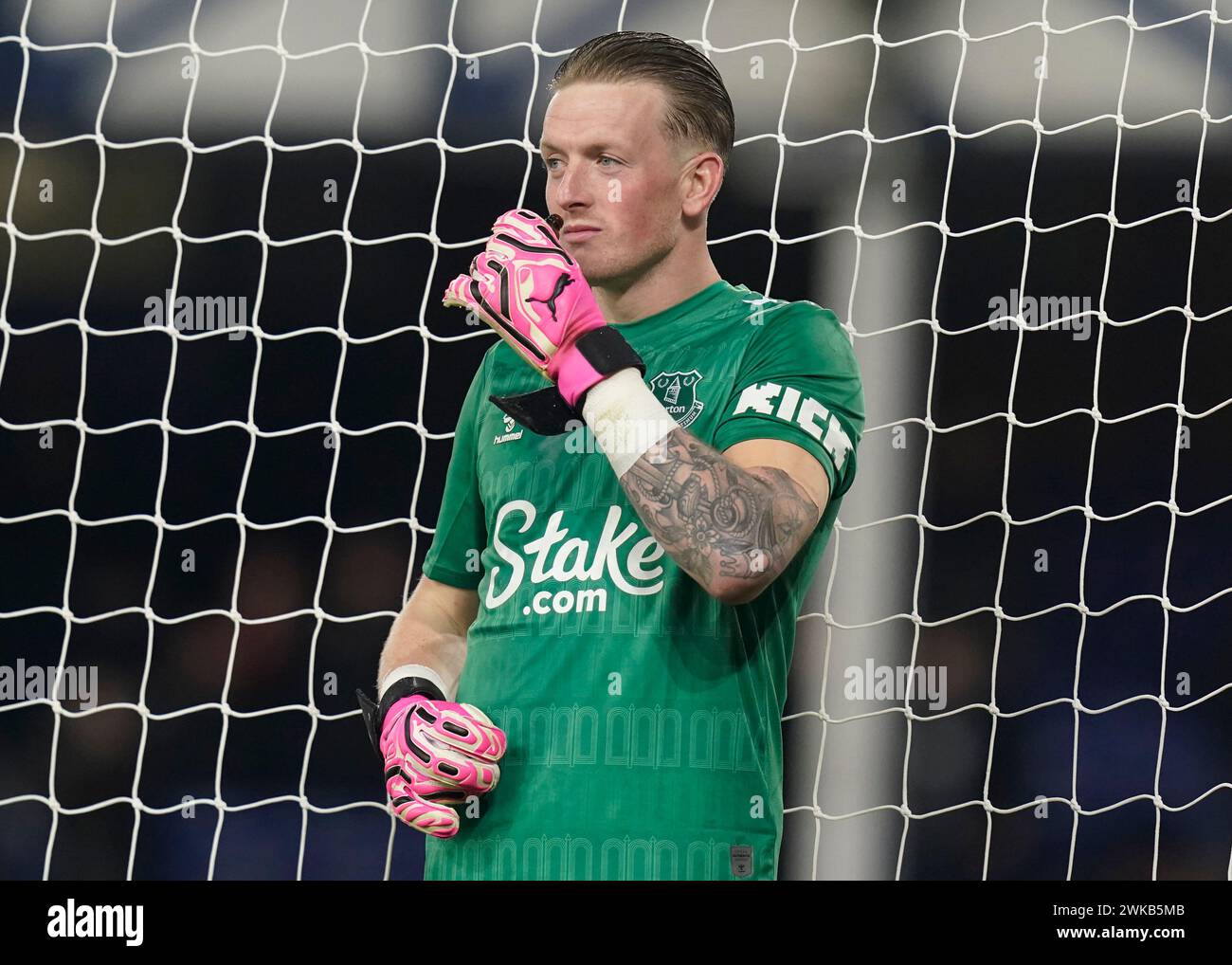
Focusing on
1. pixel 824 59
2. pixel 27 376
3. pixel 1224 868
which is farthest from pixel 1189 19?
pixel 27 376

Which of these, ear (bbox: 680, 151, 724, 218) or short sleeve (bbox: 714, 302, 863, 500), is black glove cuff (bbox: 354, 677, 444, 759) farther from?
ear (bbox: 680, 151, 724, 218)

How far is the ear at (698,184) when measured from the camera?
1.92 meters

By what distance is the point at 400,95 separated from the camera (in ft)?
9.25

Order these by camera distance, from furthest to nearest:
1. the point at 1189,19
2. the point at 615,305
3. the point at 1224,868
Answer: the point at 1224,868 < the point at 1189,19 < the point at 615,305

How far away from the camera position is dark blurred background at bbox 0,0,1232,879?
2.74 meters

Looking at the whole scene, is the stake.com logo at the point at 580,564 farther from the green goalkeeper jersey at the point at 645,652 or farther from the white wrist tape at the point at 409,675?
the white wrist tape at the point at 409,675

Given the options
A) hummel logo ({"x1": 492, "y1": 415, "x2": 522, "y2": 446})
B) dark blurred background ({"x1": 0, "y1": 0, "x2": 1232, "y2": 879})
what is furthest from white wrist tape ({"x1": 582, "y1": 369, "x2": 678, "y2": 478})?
dark blurred background ({"x1": 0, "y1": 0, "x2": 1232, "y2": 879})

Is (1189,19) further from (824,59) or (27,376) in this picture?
(27,376)

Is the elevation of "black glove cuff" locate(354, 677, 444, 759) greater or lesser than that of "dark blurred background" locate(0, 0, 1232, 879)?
lesser

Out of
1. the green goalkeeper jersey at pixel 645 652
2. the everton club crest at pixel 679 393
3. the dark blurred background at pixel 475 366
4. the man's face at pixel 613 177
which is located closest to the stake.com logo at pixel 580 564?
the green goalkeeper jersey at pixel 645 652

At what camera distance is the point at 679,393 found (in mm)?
1798

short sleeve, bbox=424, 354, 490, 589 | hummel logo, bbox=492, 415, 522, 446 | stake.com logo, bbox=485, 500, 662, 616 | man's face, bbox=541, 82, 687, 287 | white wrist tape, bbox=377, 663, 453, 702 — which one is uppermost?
man's face, bbox=541, 82, 687, 287

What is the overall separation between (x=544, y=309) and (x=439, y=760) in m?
0.52
